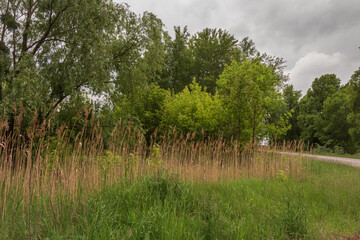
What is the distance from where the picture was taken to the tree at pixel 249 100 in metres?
10.6

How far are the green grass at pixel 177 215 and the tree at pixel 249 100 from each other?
19.4ft

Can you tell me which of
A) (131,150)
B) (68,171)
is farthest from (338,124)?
(68,171)

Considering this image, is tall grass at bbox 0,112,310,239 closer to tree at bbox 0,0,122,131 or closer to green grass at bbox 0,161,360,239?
green grass at bbox 0,161,360,239

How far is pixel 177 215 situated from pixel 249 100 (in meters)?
8.37

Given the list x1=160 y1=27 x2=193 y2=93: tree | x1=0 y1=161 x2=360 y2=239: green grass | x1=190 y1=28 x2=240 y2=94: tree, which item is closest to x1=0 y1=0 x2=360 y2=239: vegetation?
x1=0 y1=161 x2=360 y2=239: green grass

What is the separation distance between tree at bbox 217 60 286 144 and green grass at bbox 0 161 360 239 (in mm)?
5902

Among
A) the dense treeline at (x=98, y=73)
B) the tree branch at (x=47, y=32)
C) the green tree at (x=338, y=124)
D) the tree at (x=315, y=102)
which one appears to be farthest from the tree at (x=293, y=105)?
the tree branch at (x=47, y=32)

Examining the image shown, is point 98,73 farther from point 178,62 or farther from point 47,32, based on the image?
point 178,62

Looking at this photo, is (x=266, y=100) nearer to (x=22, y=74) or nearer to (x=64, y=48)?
(x=64, y=48)

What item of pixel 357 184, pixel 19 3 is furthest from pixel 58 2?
pixel 357 184

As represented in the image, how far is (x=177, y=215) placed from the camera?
3324mm

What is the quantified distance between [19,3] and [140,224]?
445 inches

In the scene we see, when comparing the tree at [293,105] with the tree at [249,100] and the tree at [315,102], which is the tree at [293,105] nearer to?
the tree at [315,102]

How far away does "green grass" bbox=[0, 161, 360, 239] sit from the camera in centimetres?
260
